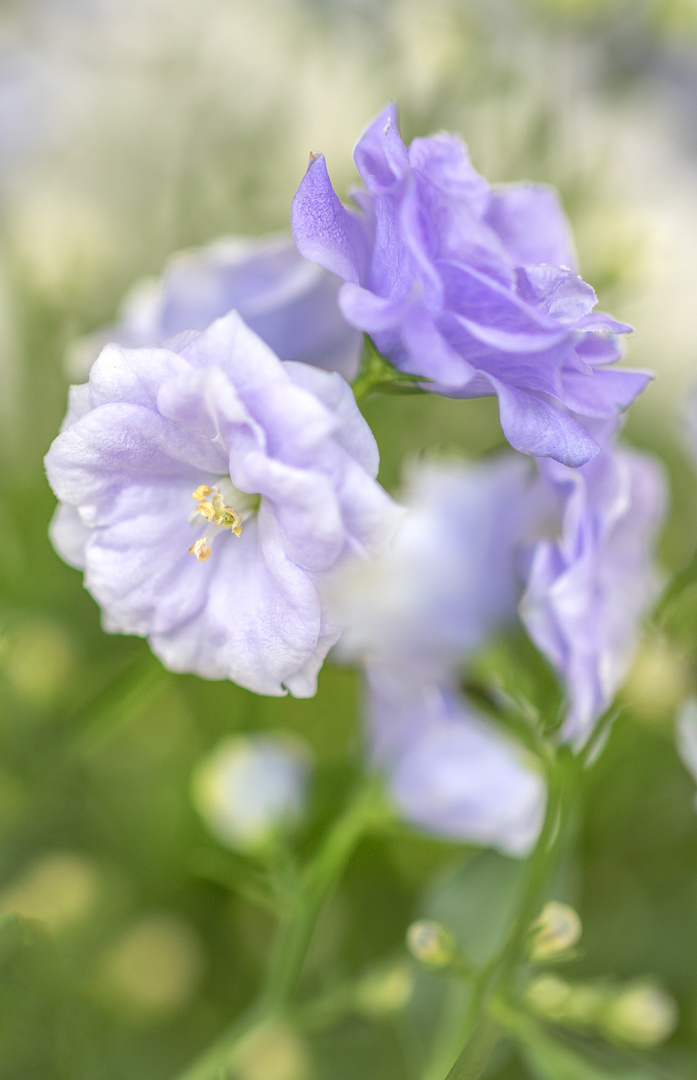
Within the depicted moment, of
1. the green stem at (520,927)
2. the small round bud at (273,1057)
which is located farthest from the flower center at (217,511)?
the small round bud at (273,1057)

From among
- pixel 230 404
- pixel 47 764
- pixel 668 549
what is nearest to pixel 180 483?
pixel 230 404

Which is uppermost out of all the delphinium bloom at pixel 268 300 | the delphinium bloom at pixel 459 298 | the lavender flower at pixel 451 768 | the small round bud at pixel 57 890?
the delphinium bloom at pixel 459 298

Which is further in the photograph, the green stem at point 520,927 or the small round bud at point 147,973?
the small round bud at point 147,973

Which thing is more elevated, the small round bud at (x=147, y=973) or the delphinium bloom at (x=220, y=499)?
the delphinium bloom at (x=220, y=499)

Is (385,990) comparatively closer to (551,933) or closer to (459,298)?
(551,933)

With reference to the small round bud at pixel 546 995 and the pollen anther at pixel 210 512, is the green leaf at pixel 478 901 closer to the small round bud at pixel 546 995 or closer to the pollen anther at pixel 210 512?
the small round bud at pixel 546 995

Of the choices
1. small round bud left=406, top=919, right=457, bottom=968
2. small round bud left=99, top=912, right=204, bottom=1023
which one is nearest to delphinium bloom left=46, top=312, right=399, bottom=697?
small round bud left=406, top=919, right=457, bottom=968
